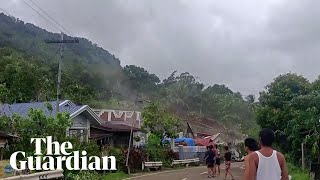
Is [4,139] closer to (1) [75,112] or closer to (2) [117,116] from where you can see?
(1) [75,112]

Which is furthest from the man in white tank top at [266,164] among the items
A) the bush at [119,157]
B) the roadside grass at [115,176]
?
the bush at [119,157]

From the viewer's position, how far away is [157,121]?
35.2 metres

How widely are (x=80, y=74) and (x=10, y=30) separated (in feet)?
53.6

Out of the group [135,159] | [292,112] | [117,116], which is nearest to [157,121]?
[135,159]

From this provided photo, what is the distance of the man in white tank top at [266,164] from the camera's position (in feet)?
19.5

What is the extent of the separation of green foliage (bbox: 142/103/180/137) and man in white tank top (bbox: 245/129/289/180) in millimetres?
28822

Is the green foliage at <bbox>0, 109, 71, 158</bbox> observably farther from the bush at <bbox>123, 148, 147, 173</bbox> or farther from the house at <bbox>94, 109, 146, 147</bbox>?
the house at <bbox>94, 109, 146, 147</bbox>

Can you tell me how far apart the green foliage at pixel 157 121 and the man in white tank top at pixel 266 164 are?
28.8 metres

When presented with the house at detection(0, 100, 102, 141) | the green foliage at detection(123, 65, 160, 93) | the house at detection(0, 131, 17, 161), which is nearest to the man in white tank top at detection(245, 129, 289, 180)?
the house at detection(0, 131, 17, 161)

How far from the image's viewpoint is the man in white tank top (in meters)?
5.94

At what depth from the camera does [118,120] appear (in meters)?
43.5

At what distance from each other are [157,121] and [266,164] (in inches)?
1152

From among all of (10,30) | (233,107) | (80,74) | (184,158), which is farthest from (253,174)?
(233,107)

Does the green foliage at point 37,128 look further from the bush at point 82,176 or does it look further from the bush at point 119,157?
the bush at point 119,157
